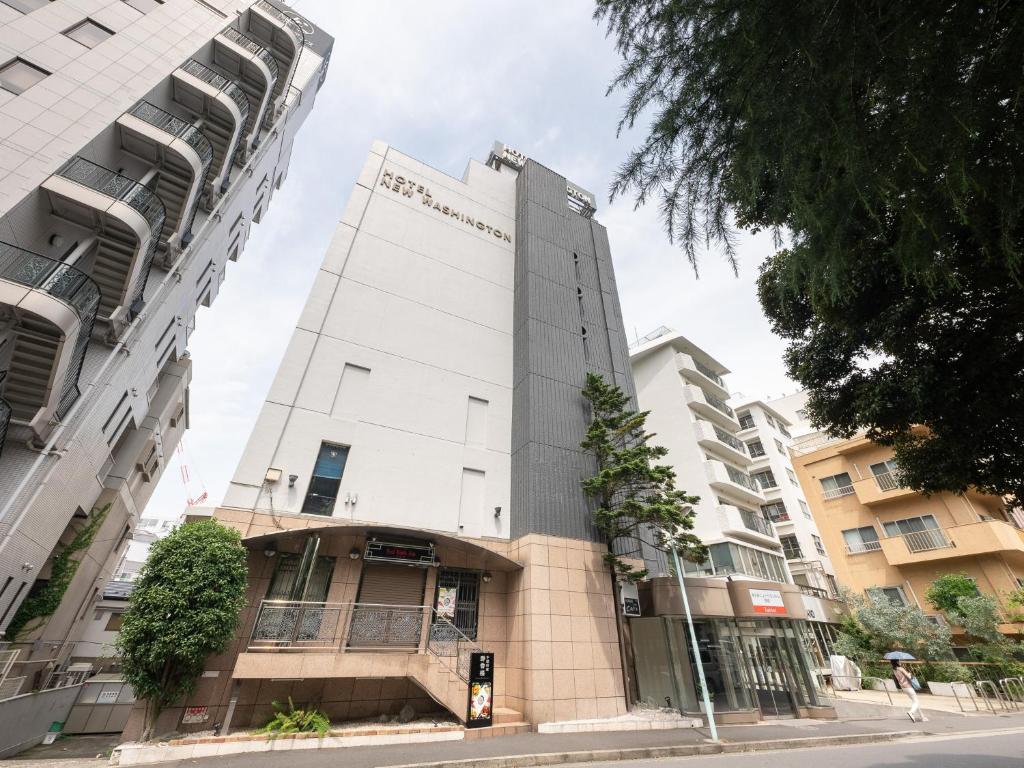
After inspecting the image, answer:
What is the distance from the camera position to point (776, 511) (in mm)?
31391

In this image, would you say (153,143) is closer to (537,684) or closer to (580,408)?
(580,408)

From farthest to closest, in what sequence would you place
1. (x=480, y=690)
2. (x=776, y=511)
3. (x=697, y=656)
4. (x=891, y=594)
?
(x=776, y=511) → (x=891, y=594) → (x=697, y=656) → (x=480, y=690)

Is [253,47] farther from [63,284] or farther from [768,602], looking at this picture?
[768,602]

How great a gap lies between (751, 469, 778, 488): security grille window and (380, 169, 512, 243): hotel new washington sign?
2719 cm

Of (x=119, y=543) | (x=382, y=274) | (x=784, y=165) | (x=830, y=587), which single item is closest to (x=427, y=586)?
(x=382, y=274)

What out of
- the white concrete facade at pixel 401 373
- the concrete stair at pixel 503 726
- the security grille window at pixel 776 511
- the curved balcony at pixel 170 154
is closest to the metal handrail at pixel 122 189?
the curved balcony at pixel 170 154

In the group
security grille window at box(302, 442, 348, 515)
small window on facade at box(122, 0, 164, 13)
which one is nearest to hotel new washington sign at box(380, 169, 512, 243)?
small window on facade at box(122, 0, 164, 13)

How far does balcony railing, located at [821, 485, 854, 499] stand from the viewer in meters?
28.6

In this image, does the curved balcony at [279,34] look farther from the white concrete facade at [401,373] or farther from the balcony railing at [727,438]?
the balcony railing at [727,438]

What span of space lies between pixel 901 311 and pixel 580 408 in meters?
10.7

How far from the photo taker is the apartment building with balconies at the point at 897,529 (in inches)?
867

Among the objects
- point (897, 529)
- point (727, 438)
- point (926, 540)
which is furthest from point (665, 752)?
point (897, 529)

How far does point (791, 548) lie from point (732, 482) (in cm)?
925

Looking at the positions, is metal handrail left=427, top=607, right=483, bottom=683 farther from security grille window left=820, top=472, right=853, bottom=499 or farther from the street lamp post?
security grille window left=820, top=472, right=853, bottom=499
